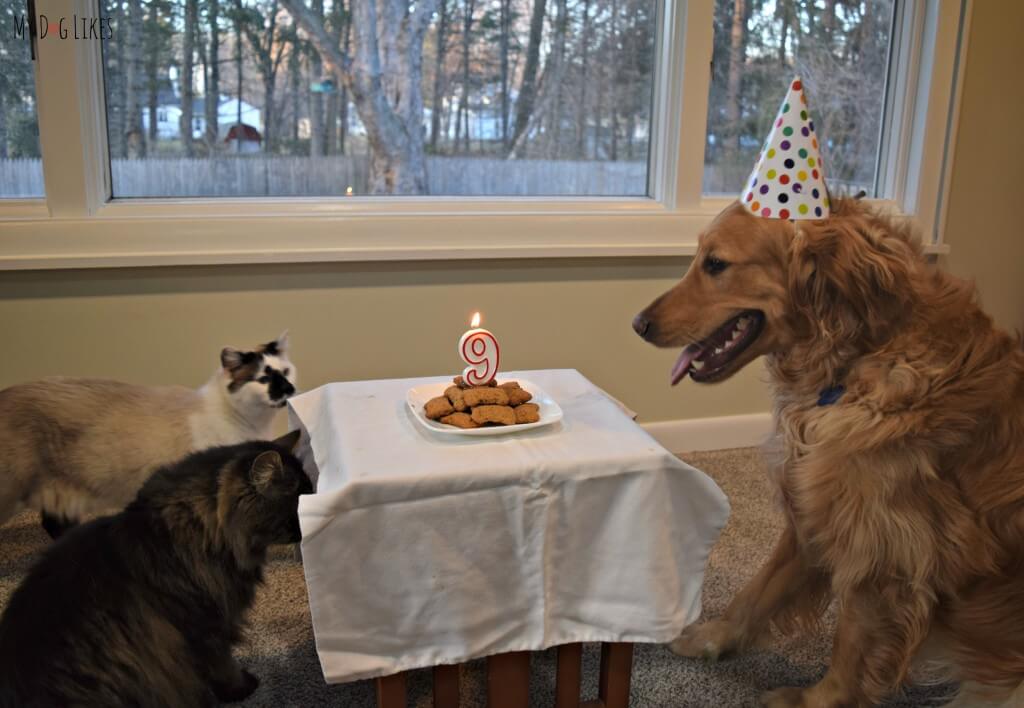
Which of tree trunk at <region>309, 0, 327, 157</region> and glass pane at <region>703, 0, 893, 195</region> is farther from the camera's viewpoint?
glass pane at <region>703, 0, 893, 195</region>

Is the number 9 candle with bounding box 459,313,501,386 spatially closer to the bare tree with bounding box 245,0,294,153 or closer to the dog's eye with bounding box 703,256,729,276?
the dog's eye with bounding box 703,256,729,276

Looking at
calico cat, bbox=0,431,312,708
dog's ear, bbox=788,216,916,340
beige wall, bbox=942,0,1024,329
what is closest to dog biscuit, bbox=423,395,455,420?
calico cat, bbox=0,431,312,708

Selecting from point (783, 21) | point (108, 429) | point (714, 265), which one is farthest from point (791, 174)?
point (783, 21)

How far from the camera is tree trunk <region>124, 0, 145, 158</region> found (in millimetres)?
2273

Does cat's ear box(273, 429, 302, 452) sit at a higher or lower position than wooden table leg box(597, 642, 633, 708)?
higher

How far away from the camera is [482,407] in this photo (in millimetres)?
1378

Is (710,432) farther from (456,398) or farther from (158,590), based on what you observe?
(158,590)

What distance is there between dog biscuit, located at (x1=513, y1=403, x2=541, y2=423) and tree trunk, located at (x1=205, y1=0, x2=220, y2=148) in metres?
1.53

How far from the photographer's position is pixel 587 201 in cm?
268

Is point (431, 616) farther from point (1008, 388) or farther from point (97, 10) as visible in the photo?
point (97, 10)

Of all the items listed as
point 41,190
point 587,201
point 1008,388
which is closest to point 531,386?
point 1008,388

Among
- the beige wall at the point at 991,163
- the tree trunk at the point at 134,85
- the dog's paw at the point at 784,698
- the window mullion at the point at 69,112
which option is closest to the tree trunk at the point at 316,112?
the tree trunk at the point at 134,85

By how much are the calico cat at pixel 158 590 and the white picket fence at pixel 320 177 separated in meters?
1.26

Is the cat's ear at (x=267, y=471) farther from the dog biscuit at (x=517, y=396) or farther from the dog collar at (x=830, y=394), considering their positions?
the dog collar at (x=830, y=394)
